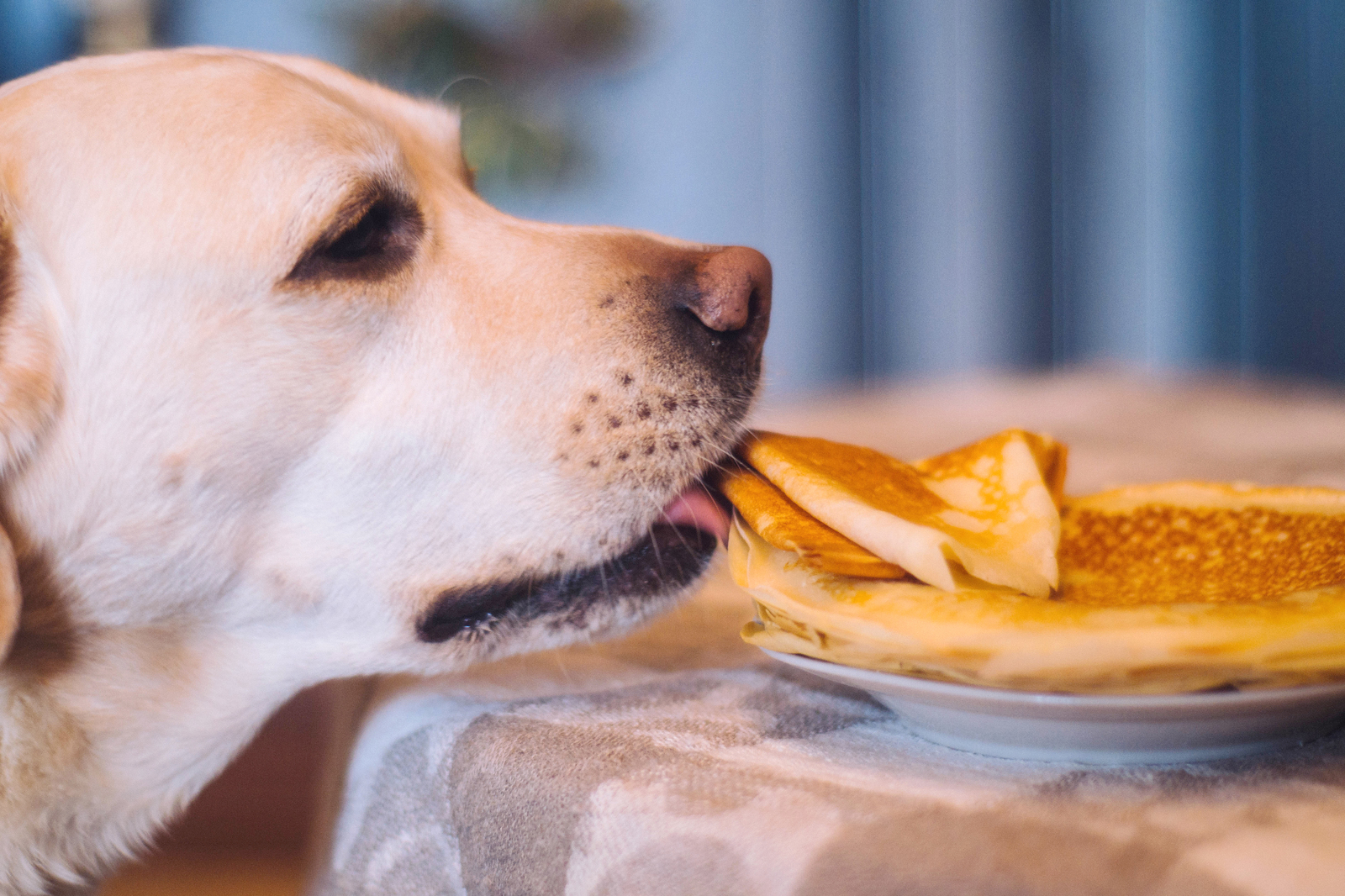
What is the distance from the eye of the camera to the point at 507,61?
551 centimetres

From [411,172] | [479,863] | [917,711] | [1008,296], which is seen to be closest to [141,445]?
[411,172]

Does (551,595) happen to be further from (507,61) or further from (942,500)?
(507,61)

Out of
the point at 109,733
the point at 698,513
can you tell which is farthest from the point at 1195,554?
the point at 109,733

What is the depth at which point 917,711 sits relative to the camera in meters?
0.80

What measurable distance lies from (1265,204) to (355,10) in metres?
4.62

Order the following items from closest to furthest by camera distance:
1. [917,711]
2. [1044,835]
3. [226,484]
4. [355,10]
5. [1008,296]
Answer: [1044,835], [917,711], [226,484], [355,10], [1008,296]

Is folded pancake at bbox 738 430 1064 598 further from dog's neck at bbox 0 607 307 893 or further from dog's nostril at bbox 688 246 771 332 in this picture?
dog's neck at bbox 0 607 307 893

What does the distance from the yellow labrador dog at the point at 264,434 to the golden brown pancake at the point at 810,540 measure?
195 mm

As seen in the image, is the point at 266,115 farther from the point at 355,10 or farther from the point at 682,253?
the point at 355,10

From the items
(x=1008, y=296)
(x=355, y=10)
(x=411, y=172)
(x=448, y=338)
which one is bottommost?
(x=1008, y=296)

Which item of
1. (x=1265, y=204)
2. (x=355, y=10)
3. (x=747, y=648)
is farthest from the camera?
(x=355, y=10)

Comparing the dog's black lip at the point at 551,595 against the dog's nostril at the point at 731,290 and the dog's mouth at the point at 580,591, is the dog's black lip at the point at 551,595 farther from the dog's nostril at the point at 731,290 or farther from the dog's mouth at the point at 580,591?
the dog's nostril at the point at 731,290

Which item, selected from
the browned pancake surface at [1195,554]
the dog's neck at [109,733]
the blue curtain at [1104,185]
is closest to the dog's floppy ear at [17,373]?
the dog's neck at [109,733]

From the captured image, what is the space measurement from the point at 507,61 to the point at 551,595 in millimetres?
5039
